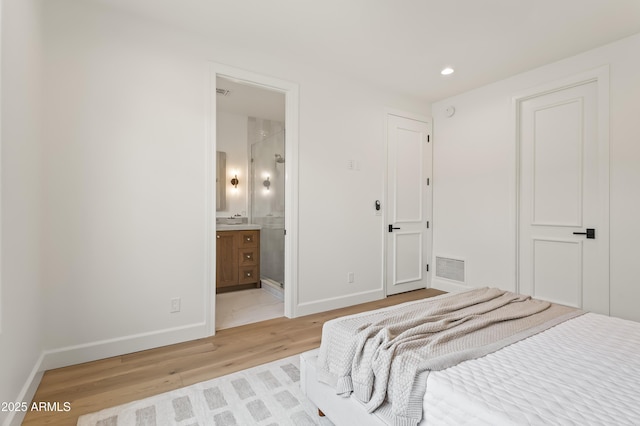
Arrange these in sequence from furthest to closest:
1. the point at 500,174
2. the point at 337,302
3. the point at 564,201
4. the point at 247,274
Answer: the point at 247,274 < the point at 500,174 < the point at 337,302 < the point at 564,201

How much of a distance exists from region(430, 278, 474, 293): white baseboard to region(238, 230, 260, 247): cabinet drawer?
105 inches

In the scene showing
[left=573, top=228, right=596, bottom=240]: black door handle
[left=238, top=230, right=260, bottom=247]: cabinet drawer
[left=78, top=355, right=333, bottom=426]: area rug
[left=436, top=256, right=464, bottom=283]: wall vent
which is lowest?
[left=78, top=355, right=333, bottom=426]: area rug

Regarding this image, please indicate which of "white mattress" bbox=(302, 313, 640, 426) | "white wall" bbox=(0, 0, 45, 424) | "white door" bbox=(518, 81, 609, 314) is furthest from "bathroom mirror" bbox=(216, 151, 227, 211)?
"white door" bbox=(518, 81, 609, 314)

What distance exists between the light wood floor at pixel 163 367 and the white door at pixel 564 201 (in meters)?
2.56

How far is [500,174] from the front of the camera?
3.62m

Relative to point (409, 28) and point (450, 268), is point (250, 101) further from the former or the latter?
point (450, 268)

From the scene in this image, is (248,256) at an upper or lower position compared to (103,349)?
upper

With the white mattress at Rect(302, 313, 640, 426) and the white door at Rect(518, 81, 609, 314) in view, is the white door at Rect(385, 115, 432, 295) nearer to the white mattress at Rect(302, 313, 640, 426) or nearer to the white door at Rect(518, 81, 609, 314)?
the white door at Rect(518, 81, 609, 314)

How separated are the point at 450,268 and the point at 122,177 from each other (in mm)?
3952

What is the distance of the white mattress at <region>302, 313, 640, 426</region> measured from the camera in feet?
3.12

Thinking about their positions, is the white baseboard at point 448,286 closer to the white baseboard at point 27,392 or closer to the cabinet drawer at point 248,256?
the cabinet drawer at point 248,256

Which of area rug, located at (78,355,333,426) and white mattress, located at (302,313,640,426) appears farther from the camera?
area rug, located at (78,355,333,426)

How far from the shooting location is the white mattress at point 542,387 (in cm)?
95

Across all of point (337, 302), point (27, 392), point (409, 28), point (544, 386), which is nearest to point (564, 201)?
point (409, 28)
